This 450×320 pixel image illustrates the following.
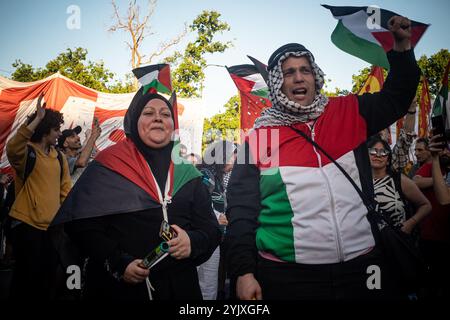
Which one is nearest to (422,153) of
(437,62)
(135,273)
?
(437,62)

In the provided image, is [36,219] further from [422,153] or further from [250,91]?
[422,153]

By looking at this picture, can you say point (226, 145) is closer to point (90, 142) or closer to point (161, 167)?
point (90, 142)

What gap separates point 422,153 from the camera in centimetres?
358

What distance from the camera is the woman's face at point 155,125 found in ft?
6.86

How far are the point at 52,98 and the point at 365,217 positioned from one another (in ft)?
11.4

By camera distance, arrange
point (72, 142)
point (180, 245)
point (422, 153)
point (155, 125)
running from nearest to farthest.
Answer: point (180, 245) < point (155, 125) < point (422, 153) < point (72, 142)

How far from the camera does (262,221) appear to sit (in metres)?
1.84

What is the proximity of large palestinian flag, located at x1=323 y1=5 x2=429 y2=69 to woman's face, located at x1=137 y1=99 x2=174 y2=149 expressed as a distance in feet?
4.11

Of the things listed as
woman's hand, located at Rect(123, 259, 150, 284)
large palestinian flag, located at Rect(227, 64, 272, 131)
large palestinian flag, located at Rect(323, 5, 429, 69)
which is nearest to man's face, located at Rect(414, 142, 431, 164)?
large palestinian flag, located at Rect(323, 5, 429, 69)

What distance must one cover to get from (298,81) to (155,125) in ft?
2.99

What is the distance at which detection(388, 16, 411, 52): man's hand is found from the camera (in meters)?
1.82

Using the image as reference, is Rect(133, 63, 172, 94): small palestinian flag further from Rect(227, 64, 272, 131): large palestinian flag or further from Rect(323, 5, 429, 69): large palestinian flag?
Rect(227, 64, 272, 131): large palestinian flag

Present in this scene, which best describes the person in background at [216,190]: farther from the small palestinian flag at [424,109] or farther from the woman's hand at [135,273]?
the small palestinian flag at [424,109]

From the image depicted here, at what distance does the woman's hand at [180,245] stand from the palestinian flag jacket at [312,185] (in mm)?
263
